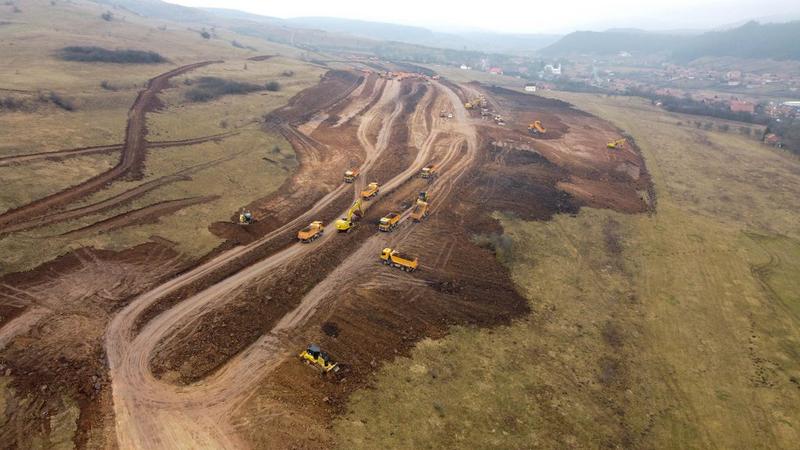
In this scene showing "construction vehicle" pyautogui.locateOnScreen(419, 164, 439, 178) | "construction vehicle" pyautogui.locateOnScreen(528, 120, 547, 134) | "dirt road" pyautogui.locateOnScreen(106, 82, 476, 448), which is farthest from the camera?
"construction vehicle" pyautogui.locateOnScreen(528, 120, 547, 134)

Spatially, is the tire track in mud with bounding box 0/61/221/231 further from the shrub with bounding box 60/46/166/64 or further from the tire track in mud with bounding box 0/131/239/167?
the shrub with bounding box 60/46/166/64

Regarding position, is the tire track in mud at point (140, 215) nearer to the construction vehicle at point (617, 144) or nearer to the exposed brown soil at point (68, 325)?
the exposed brown soil at point (68, 325)

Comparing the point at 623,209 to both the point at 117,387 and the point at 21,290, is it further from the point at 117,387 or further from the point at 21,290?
the point at 21,290

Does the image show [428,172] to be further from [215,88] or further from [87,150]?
[215,88]

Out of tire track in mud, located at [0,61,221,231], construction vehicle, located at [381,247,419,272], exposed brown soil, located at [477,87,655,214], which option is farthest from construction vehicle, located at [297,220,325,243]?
exposed brown soil, located at [477,87,655,214]

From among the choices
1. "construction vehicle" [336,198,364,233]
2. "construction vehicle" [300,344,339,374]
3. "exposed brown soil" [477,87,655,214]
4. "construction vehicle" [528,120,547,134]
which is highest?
"construction vehicle" [528,120,547,134]

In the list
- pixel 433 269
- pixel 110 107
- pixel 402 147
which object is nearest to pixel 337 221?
pixel 433 269

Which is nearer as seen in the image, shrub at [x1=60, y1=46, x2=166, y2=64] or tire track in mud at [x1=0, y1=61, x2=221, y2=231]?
tire track in mud at [x1=0, y1=61, x2=221, y2=231]
